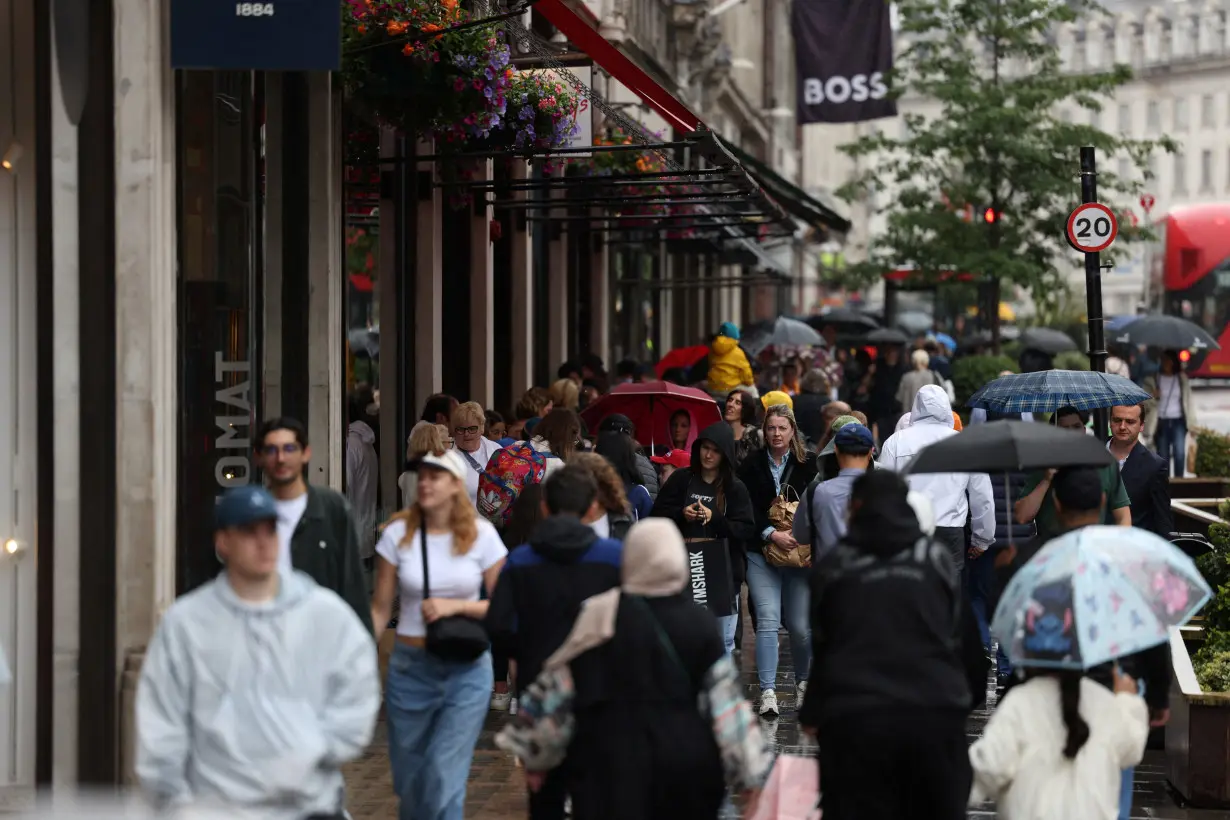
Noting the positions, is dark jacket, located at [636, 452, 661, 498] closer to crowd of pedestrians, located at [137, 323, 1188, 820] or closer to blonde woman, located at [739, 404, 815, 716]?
blonde woman, located at [739, 404, 815, 716]

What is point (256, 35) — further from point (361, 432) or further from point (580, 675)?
point (361, 432)

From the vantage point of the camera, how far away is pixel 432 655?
742cm

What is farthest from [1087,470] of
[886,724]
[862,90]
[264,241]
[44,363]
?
[862,90]

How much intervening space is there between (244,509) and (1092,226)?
9.34 meters

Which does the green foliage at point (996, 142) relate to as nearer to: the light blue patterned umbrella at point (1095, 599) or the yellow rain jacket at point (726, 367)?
the yellow rain jacket at point (726, 367)

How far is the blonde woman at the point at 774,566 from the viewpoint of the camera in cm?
1123

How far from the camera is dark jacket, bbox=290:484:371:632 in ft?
23.8

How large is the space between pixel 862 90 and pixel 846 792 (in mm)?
23944

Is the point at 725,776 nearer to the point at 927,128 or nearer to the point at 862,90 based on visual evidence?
the point at 862,90

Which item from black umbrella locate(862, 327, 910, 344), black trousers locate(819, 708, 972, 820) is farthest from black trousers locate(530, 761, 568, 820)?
black umbrella locate(862, 327, 910, 344)

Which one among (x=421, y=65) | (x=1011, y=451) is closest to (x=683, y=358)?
(x=421, y=65)

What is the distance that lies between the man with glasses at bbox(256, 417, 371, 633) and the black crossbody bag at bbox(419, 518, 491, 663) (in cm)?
25

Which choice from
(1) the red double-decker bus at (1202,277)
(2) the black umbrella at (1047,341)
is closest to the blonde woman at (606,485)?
(2) the black umbrella at (1047,341)

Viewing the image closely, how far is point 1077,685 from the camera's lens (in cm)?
642
